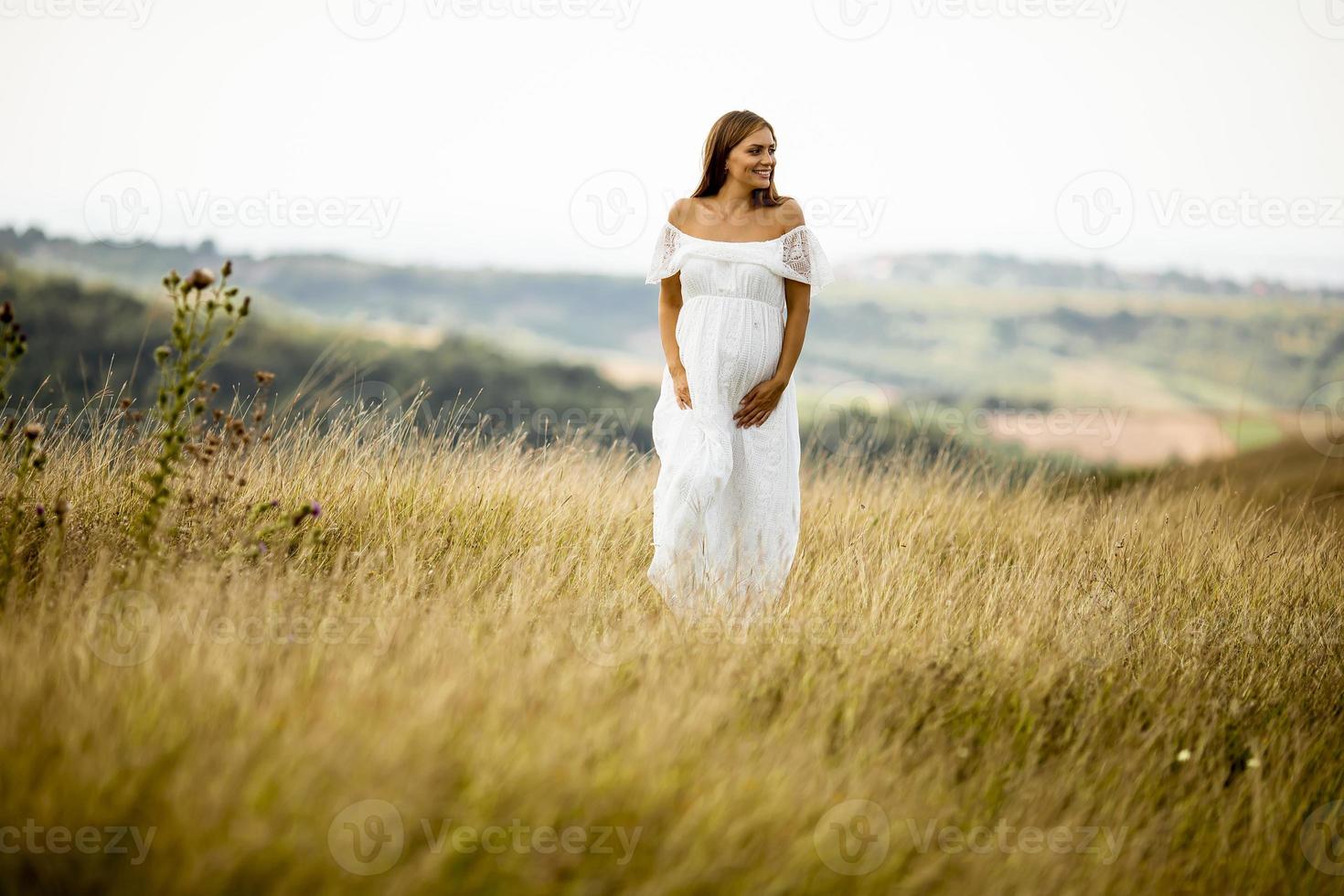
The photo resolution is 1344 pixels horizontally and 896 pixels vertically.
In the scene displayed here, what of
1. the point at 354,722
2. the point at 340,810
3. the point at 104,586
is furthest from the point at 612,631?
the point at 104,586

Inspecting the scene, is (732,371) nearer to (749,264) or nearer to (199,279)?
(749,264)

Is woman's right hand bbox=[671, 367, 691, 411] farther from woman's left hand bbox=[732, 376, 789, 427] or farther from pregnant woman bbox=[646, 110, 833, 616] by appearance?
woman's left hand bbox=[732, 376, 789, 427]

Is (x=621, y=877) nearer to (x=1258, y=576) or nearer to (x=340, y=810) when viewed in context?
(x=340, y=810)

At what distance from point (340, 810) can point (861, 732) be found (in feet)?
5.28

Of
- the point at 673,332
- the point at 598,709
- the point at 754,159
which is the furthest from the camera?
the point at 673,332

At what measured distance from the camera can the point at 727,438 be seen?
13.3 ft

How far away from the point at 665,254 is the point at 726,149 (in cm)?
53

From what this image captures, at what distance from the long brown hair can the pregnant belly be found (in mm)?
499

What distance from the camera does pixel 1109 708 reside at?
3.48m

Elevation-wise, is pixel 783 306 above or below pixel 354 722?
above

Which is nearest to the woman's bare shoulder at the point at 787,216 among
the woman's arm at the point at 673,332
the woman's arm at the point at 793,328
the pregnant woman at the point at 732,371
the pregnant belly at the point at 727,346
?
the pregnant woman at the point at 732,371

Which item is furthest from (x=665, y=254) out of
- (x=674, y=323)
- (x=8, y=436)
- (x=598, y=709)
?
(x=8, y=436)

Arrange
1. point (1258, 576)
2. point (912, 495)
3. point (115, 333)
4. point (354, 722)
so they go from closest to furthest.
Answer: point (354, 722) < point (1258, 576) < point (912, 495) < point (115, 333)

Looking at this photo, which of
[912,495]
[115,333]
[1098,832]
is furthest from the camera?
[115,333]
